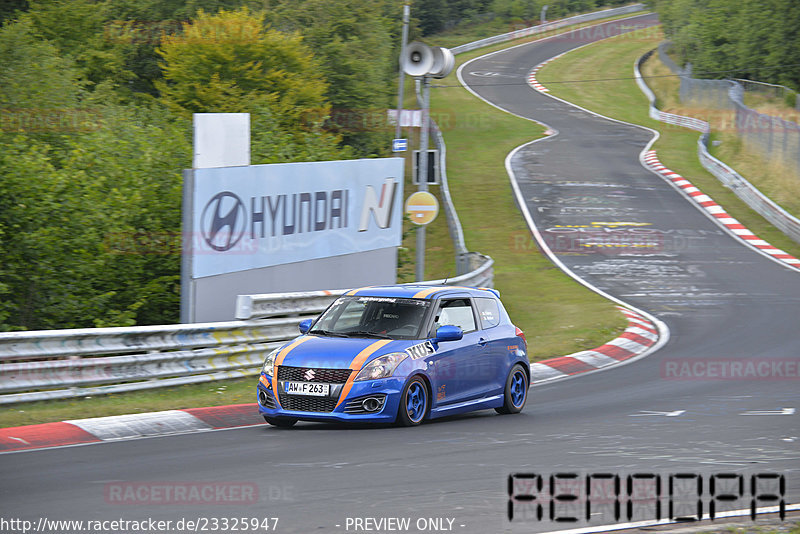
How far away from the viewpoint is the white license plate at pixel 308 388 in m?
10.3

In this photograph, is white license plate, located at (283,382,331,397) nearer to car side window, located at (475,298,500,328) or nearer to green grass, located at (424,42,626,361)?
car side window, located at (475,298,500,328)

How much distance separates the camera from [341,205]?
18891mm

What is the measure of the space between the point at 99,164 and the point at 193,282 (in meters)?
4.29

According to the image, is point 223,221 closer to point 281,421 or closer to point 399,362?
point 281,421

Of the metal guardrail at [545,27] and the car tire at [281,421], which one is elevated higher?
the metal guardrail at [545,27]

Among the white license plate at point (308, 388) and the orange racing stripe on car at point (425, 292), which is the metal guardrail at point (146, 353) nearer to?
the white license plate at point (308, 388)

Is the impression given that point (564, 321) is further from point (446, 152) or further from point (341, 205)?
point (446, 152)

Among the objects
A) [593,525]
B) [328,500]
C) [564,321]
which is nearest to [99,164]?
[564,321]

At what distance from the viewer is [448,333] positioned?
36.3ft

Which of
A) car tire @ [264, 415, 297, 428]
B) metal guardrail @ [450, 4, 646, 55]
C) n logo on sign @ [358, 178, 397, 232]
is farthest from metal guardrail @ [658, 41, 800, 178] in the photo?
car tire @ [264, 415, 297, 428]

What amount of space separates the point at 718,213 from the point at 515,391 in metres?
26.2

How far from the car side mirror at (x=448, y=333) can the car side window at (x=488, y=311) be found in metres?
1.06

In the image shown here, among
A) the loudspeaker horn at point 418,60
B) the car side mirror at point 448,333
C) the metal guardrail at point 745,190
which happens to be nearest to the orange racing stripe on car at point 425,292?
the car side mirror at point 448,333

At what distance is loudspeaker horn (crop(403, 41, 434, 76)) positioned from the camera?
20.1 meters
